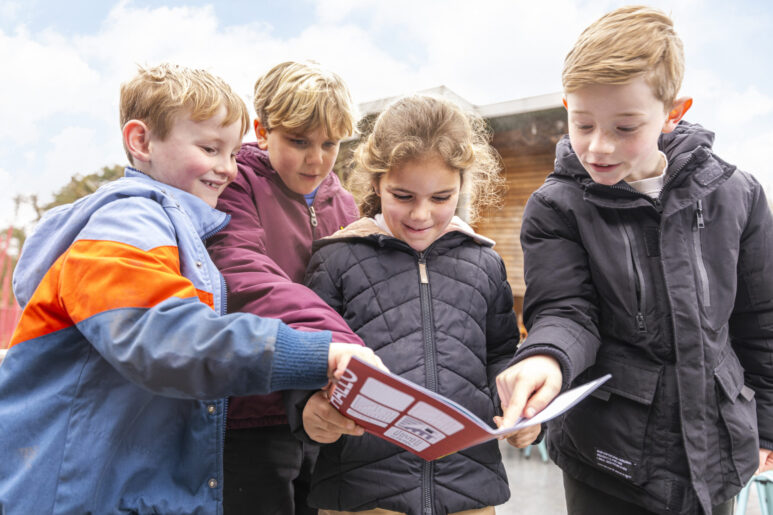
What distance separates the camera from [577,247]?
1.33m

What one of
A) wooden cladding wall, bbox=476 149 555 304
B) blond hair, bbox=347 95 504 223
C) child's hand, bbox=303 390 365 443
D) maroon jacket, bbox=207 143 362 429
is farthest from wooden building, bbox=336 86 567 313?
child's hand, bbox=303 390 365 443

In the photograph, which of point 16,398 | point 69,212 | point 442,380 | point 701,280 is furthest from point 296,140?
point 701,280

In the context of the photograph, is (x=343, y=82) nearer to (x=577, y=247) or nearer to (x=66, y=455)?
(x=577, y=247)

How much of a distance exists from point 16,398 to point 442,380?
2.71ft

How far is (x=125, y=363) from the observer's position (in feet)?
2.76

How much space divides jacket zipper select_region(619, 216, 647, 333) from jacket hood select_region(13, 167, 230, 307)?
3.14 ft

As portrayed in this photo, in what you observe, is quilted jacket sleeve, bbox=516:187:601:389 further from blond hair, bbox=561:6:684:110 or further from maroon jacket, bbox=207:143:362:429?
maroon jacket, bbox=207:143:362:429

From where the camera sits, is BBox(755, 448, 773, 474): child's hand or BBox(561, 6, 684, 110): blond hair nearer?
BBox(561, 6, 684, 110): blond hair

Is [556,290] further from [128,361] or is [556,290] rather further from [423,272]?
[128,361]

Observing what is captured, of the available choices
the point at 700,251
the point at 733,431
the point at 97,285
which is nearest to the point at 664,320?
the point at 700,251

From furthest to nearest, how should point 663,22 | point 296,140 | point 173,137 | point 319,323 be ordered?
point 296,140 < point 663,22 < point 173,137 < point 319,323

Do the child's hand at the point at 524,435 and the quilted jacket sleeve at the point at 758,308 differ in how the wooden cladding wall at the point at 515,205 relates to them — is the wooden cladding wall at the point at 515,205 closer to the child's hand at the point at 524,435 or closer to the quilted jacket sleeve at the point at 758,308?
the quilted jacket sleeve at the point at 758,308

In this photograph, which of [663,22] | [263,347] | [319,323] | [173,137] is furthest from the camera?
[663,22]

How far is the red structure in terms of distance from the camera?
527 centimetres
